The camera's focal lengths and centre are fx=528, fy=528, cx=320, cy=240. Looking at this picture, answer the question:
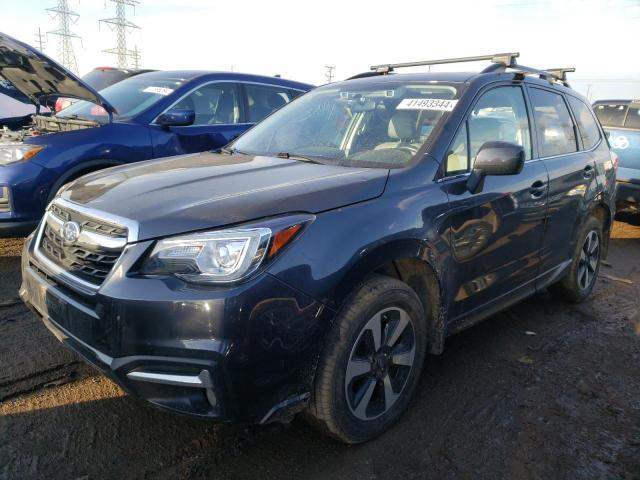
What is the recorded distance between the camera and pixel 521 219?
3266mm

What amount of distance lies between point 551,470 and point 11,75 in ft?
18.9

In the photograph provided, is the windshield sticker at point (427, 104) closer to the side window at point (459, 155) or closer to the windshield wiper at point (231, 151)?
the side window at point (459, 155)

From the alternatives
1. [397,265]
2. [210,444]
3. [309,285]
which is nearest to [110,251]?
[309,285]

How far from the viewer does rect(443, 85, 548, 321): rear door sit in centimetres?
283

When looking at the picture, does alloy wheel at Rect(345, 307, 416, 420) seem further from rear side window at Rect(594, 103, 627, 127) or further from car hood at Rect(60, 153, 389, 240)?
rear side window at Rect(594, 103, 627, 127)

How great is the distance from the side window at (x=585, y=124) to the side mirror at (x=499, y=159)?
1770 mm

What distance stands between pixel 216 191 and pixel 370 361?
104 cm

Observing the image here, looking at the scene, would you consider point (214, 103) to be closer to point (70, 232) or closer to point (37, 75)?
point (37, 75)

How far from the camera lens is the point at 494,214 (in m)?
3.03

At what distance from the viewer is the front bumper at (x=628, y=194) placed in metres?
6.91

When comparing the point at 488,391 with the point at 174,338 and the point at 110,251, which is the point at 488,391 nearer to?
the point at 174,338

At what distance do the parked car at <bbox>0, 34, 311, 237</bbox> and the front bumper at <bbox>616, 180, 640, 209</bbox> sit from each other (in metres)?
4.45

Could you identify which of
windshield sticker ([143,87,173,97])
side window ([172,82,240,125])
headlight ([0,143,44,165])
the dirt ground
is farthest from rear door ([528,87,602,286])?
headlight ([0,143,44,165])

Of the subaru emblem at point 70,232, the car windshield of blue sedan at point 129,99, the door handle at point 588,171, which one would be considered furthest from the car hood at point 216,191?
the car windshield of blue sedan at point 129,99
